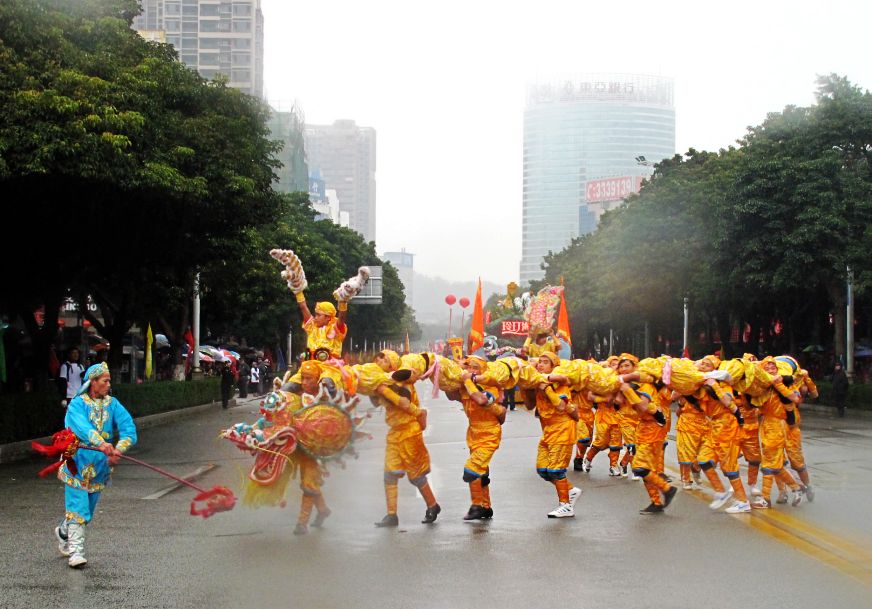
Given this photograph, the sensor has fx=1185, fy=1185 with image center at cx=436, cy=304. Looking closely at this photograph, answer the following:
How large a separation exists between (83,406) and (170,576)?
5.62 ft

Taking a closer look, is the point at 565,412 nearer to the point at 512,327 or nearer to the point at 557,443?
the point at 557,443

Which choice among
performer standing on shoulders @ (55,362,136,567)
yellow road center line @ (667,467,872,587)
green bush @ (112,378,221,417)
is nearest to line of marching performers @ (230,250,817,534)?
yellow road center line @ (667,467,872,587)

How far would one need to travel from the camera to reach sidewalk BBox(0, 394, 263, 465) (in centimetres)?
1977

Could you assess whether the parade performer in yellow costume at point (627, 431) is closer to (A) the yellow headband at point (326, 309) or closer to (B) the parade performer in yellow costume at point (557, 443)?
(B) the parade performer in yellow costume at point (557, 443)

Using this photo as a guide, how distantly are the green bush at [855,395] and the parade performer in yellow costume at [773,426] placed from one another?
24.6 meters

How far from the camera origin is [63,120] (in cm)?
1884

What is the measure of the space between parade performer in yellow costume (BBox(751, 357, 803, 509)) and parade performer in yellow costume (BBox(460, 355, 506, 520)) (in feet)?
10.6

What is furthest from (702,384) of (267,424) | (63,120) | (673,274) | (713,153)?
(713,153)

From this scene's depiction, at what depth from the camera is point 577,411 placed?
494 inches

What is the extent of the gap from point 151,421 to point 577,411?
19960 mm

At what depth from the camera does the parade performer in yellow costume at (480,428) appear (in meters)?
11.7

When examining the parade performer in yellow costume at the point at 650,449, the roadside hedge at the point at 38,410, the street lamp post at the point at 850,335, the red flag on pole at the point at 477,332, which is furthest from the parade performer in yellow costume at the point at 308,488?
the street lamp post at the point at 850,335

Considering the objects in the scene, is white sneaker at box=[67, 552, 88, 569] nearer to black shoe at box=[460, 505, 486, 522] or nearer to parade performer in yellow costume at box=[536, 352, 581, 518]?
black shoe at box=[460, 505, 486, 522]

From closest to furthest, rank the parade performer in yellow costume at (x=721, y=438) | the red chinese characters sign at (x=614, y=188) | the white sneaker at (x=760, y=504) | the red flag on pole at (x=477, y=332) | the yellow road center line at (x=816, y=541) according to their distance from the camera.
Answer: the yellow road center line at (x=816, y=541) → the parade performer in yellow costume at (x=721, y=438) → the white sneaker at (x=760, y=504) → the red flag on pole at (x=477, y=332) → the red chinese characters sign at (x=614, y=188)
